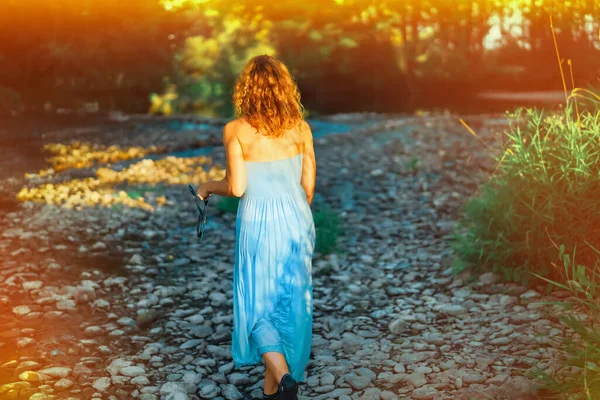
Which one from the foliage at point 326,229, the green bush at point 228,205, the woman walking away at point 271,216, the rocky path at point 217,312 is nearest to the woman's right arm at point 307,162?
the woman walking away at point 271,216

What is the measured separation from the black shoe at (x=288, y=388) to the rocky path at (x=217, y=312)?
641 millimetres

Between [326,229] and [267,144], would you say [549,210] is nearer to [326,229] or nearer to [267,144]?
[267,144]

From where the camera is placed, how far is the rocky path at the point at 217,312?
4.34 metres

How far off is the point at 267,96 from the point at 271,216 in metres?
0.72

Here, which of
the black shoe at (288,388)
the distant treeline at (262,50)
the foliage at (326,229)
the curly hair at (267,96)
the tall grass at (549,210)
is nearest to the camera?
the black shoe at (288,388)

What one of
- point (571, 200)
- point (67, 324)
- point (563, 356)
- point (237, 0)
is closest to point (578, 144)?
point (571, 200)

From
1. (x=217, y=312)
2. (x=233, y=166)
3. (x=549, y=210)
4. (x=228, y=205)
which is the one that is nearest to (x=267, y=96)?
(x=233, y=166)

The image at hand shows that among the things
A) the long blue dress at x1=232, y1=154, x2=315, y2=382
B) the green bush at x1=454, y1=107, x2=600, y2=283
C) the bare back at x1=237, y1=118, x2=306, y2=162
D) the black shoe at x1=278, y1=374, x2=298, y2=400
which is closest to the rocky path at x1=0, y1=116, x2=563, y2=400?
the green bush at x1=454, y1=107, x2=600, y2=283

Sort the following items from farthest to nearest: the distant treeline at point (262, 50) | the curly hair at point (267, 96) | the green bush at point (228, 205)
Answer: the distant treeline at point (262, 50) → the green bush at point (228, 205) → the curly hair at point (267, 96)

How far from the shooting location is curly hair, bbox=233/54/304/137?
3771 millimetres

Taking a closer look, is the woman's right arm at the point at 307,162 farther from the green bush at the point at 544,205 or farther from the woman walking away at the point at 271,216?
the green bush at the point at 544,205

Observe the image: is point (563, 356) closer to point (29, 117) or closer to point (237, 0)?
point (29, 117)

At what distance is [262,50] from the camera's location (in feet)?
91.2

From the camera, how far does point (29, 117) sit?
17.7 m
